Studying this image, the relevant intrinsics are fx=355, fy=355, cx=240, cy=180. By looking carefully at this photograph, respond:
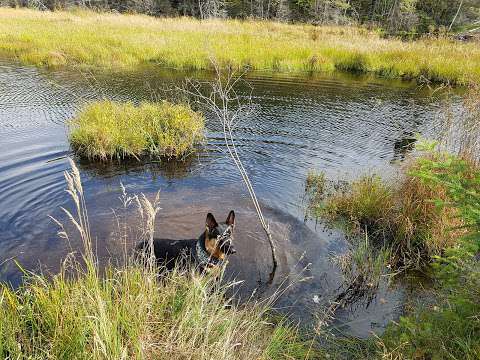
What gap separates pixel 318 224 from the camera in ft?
21.3

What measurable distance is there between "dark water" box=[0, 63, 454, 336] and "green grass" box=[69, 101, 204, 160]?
1.39ft

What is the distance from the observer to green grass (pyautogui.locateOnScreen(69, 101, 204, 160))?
821 centimetres

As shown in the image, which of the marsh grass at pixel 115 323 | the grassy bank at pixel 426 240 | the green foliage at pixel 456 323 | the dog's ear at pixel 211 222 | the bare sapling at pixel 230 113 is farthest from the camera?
the bare sapling at pixel 230 113

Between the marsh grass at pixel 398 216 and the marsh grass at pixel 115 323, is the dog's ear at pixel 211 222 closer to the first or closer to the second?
the marsh grass at pixel 115 323

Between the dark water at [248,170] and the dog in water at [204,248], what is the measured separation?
0.84 m

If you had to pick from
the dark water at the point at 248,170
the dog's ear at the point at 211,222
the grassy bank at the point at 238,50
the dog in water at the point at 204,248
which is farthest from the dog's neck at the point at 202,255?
the grassy bank at the point at 238,50

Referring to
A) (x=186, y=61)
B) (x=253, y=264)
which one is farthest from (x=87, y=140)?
(x=186, y=61)

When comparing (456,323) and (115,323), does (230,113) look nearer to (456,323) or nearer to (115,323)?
(456,323)

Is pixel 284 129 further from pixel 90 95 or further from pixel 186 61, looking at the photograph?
pixel 186 61

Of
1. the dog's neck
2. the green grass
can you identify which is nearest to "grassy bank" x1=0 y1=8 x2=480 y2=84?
the green grass

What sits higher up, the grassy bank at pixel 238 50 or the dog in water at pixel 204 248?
the grassy bank at pixel 238 50

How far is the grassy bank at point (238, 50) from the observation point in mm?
17391

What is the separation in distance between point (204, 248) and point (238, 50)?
53.7 feet

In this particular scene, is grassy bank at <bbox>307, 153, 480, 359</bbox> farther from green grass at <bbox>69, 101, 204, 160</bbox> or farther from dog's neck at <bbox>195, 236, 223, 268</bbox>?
green grass at <bbox>69, 101, 204, 160</bbox>
